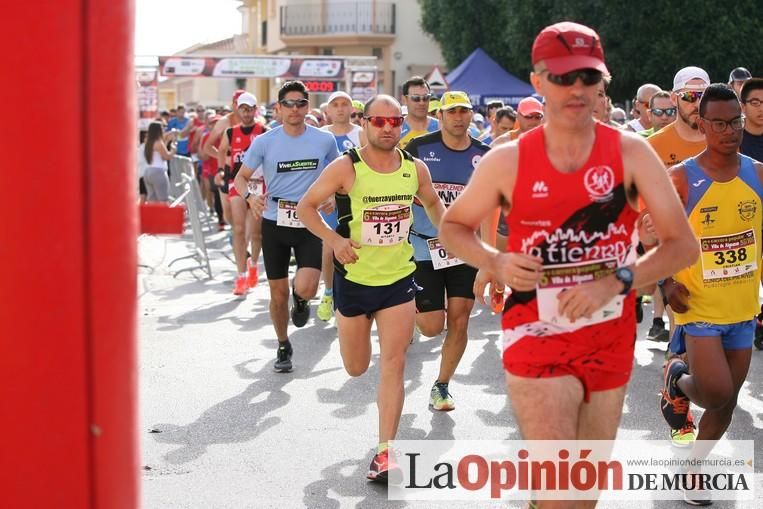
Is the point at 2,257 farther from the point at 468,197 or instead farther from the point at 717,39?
the point at 717,39

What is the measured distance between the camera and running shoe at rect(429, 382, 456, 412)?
7.60m

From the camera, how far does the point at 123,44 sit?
1.82m

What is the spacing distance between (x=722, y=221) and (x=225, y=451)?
3.16m

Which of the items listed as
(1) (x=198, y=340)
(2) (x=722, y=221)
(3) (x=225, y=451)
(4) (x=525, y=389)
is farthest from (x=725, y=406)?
(1) (x=198, y=340)

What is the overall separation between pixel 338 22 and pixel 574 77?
57.1m

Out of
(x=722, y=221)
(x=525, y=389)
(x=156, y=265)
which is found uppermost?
(x=722, y=221)

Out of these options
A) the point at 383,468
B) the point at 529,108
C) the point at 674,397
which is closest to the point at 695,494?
the point at 674,397

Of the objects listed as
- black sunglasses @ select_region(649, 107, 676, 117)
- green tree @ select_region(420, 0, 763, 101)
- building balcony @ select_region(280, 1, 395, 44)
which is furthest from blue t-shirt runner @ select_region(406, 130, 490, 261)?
building balcony @ select_region(280, 1, 395, 44)

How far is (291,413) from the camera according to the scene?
24.8 feet

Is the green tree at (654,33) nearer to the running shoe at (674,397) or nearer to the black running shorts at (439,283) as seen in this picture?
the black running shorts at (439,283)

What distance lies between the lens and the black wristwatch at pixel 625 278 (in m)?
3.48

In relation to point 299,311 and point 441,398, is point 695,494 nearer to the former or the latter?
point 441,398

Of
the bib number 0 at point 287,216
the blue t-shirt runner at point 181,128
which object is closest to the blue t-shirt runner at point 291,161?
the bib number 0 at point 287,216

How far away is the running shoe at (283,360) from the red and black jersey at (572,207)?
5.55 m
